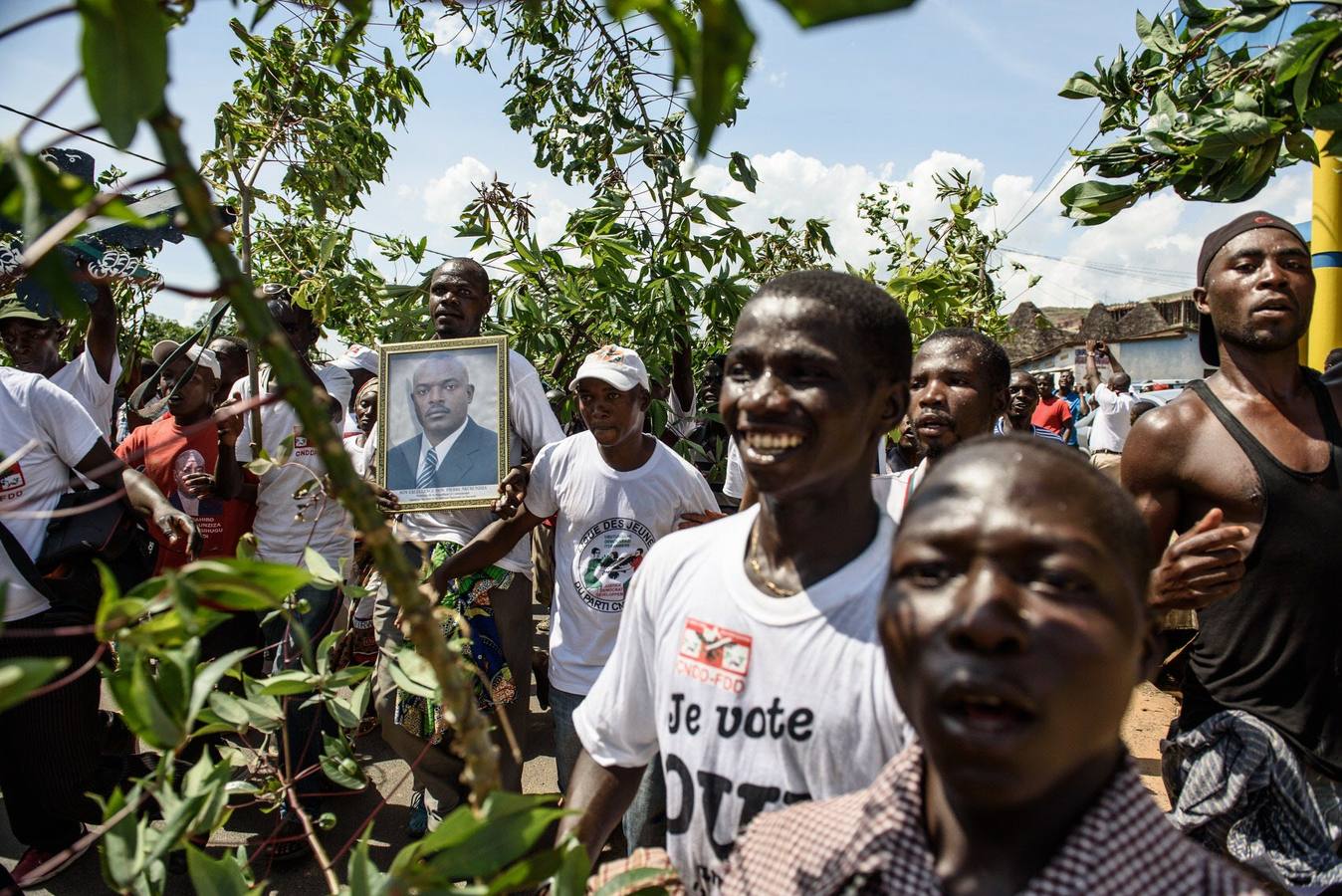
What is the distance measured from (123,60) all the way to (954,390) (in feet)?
9.20

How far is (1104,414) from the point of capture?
372 inches

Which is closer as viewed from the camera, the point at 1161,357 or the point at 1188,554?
the point at 1188,554

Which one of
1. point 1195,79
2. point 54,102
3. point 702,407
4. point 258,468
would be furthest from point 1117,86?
point 702,407

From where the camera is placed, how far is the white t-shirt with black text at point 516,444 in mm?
3832

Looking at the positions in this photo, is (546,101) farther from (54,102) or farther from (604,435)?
Answer: (54,102)

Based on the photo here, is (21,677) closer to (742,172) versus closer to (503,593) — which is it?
(503,593)

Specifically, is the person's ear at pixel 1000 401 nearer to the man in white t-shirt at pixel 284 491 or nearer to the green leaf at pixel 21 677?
the man in white t-shirt at pixel 284 491

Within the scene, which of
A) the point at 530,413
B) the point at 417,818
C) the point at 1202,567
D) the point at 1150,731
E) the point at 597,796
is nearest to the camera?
the point at 597,796

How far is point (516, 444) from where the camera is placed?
3943mm

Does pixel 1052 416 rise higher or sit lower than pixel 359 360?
higher

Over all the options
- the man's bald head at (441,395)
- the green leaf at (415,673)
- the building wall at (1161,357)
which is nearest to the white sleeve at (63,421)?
the man's bald head at (441,395)

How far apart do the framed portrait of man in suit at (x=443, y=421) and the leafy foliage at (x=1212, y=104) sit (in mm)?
2205

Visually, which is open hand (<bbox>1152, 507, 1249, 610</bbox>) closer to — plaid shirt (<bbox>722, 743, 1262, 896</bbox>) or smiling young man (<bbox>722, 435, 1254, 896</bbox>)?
smiling young man (<bbox>722, 435, 1254, 896</bbox>)

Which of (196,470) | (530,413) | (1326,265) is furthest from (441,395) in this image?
(1326,265)
